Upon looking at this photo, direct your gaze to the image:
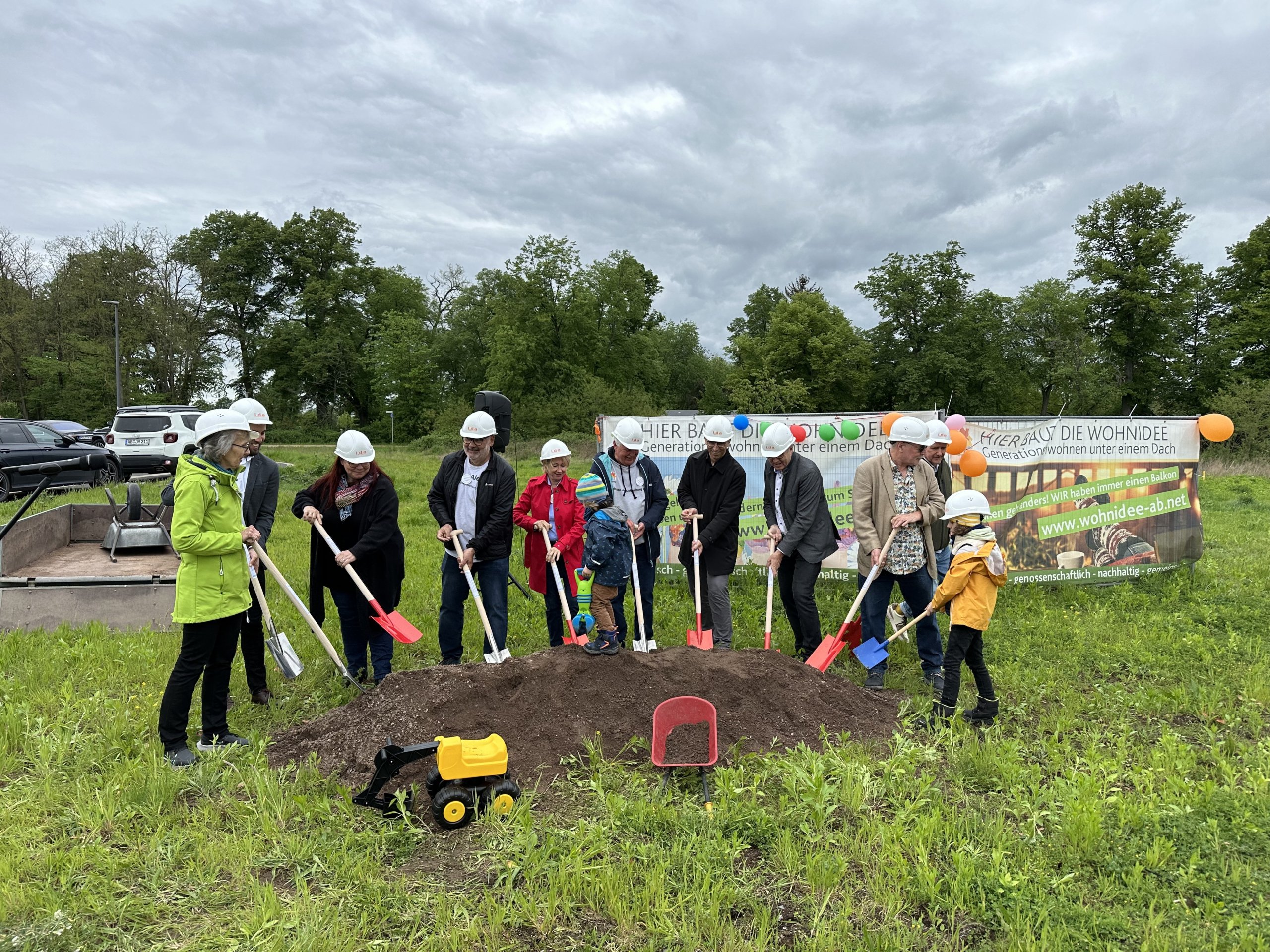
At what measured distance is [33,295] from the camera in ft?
123

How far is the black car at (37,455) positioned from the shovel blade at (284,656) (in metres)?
12.2

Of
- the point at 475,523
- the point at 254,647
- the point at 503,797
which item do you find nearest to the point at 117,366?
the point at 254,647

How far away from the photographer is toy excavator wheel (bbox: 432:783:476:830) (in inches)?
134

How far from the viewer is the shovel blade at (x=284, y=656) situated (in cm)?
499

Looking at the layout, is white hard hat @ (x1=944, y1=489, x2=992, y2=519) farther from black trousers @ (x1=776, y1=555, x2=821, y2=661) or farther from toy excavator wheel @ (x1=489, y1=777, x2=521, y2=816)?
toy excavator wheel @ (x1=489, y1=777, x2=521, y2=816)

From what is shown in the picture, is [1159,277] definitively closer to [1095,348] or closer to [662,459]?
[1095,348]

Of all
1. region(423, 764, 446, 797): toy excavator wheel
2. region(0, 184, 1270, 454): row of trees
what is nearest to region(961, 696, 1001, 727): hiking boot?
region(423, 764, 446, 797): toy excavator wheel

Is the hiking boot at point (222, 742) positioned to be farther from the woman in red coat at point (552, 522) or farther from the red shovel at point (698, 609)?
the red shovel at point (698, 609)

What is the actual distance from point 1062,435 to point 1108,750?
4.73 metres

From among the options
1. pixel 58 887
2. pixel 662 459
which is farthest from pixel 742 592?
pixel 58 887

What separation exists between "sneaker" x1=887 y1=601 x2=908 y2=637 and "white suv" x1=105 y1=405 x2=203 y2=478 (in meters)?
16.9

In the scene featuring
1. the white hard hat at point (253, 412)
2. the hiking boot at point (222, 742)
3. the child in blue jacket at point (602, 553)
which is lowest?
the hiking boot at point (222, 742)

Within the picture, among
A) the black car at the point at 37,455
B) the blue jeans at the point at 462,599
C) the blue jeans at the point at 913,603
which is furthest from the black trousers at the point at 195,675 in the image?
the black car at the point at 37,455

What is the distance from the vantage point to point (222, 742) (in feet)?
14.1
